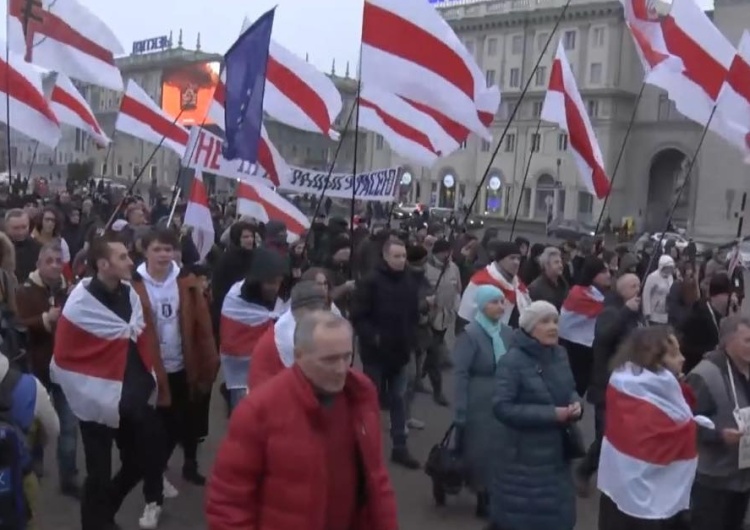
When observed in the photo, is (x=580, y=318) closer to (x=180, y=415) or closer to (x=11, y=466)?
(x=180, y=415)

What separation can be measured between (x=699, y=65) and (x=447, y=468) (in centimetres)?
515

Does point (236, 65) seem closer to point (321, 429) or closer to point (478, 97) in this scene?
point (478, 97)

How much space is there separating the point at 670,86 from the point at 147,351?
5934mm

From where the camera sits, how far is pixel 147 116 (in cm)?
1316

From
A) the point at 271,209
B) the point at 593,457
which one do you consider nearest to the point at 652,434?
the point at 593,457

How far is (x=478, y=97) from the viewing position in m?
10.6

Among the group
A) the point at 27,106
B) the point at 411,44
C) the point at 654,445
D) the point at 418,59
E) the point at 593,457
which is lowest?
the point at 593,457

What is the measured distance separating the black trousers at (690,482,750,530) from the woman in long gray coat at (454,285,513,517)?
1.17 metres

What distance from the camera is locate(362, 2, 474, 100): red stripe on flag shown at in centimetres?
854

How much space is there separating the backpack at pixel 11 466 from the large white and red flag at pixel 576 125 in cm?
730

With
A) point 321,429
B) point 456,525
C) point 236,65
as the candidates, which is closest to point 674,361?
point 456,525

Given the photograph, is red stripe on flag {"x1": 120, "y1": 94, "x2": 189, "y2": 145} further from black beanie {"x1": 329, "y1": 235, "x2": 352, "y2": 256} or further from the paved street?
the paved street

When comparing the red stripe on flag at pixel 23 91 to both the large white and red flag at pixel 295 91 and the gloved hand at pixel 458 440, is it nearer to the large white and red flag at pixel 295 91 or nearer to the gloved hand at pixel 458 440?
the large white and red flag at pixel 295 91

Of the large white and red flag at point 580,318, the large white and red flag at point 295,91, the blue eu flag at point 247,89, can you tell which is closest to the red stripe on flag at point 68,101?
the large white and red flag at point 295,91
